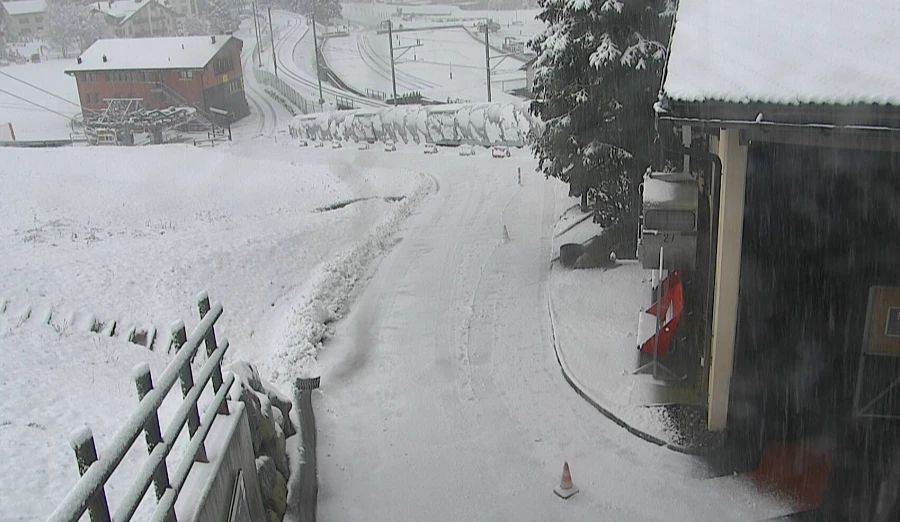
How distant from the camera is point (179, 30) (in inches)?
3241

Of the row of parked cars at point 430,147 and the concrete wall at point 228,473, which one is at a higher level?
the concrete wall at point 228,473

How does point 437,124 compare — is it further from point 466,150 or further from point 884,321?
point 884,321

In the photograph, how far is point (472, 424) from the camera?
9.77 meters

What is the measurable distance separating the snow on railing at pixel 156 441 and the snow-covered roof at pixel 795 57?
480 centimetres

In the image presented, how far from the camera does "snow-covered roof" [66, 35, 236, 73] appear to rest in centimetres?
5666

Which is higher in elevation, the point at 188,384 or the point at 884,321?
the point at 188,384

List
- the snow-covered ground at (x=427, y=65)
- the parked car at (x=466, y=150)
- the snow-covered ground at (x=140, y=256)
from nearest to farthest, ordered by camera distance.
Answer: the snow-covered ground at (x=140, y=256) < the parked car at (x=466, y=150) < the snow-covered ground at (x=427, y=65)

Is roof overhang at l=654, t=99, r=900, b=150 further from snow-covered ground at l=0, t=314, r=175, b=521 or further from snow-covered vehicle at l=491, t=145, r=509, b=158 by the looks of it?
snow-covered vehicle at l=491, t=145, r=509, b=158

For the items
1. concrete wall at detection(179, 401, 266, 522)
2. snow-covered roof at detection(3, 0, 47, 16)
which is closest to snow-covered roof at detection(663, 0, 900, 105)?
concrete wall at detection(179, 401, 266, 522)

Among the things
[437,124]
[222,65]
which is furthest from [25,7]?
[437,124]

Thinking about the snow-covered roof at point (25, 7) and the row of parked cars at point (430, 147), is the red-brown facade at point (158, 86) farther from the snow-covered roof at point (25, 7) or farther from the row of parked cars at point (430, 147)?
the snow-covered roof at point (25, 7)

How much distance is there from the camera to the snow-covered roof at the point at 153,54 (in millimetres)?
56656

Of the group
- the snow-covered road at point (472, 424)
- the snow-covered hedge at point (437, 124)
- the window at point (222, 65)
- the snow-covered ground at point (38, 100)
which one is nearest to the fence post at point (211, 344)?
the snow-covered road at point (472, 424)

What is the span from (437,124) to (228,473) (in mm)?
32130
